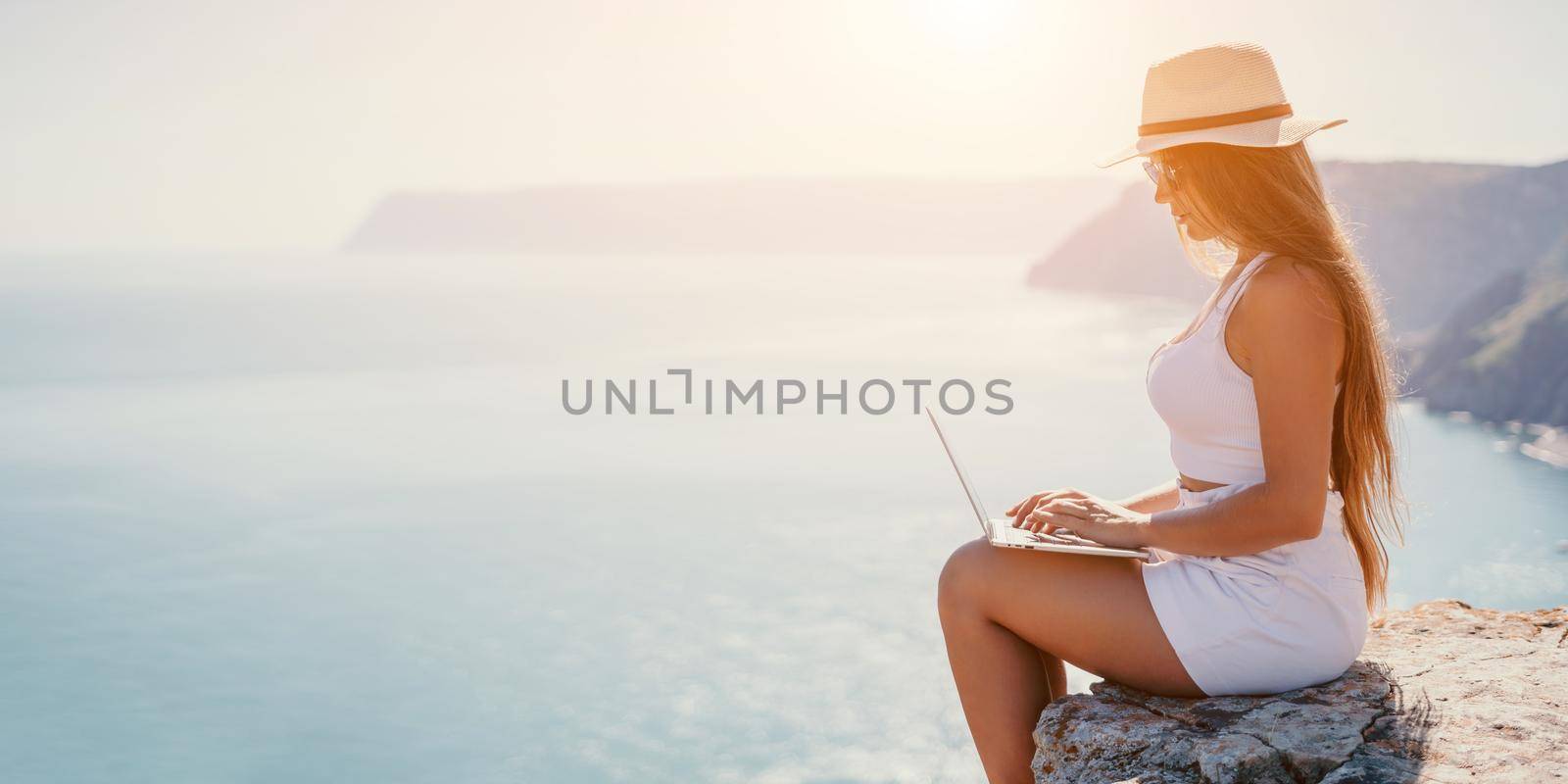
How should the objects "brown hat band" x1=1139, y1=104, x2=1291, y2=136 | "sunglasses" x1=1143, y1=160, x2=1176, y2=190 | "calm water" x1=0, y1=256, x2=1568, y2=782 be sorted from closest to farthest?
"brown hat band" x1=1139, y1=104, x2=1291, y2=136 < "sunglasses" x1=1143, y1=160, x2=1176, y2=190 < "calm water" x1=0, y1=256, x2=1568, y2=782

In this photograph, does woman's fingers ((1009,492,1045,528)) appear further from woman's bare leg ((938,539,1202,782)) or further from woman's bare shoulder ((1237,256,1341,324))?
woman's bare shoulder ((1237,256,1341,324))

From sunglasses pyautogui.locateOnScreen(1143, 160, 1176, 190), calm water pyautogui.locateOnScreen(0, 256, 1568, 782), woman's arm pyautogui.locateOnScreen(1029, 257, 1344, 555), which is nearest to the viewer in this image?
woman's arm pyautogui.locateOnScreen(1029, 257, 1344, 555)

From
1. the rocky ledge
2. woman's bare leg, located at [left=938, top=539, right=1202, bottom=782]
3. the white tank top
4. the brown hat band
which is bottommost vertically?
the rocky ledge

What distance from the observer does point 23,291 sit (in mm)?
160875

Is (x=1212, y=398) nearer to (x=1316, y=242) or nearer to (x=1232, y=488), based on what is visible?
(x=1232, y=488)

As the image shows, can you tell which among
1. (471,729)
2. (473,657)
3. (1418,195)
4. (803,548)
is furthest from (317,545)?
(1418,195)

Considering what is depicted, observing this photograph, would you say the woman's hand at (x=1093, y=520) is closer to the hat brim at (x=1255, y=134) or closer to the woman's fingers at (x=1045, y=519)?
the woman's fingers at (x=1045, y=519)

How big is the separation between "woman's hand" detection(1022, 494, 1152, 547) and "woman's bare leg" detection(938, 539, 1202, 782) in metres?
0.06

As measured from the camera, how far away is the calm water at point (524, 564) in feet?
99.3

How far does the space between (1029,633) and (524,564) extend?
35.7m

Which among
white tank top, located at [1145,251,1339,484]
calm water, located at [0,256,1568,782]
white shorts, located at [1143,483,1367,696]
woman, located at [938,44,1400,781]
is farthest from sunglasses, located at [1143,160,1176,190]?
calm water, located at [0,256,1568,782]

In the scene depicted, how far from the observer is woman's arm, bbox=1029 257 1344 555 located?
205 centimetres

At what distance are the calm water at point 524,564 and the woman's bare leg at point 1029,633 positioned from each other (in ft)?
91.0

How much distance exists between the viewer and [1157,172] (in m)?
2.31
